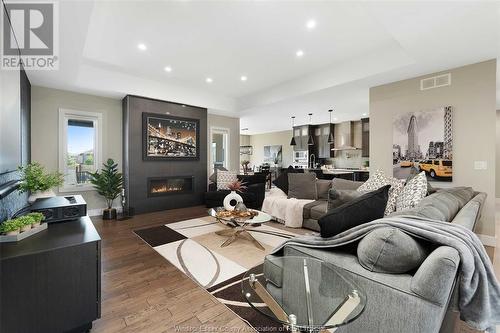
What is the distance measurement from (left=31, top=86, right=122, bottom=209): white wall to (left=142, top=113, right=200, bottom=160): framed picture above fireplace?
2.59 ft

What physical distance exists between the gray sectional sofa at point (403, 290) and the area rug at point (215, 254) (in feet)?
2.08

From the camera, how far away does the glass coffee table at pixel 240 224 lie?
120 inches

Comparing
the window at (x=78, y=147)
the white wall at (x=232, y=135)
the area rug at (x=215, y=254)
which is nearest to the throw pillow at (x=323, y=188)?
the area rug at (x=215, y=254)

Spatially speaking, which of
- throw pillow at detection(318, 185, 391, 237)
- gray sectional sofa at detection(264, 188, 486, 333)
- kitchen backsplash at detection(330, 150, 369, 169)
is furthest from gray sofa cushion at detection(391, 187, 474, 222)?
kitchen backsplash at detection(330, 150, 369, 169)

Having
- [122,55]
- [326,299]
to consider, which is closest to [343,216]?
[326,299]

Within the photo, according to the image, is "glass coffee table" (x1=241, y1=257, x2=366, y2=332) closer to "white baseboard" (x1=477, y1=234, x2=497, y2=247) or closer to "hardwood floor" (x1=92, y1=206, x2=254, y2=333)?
"hardwood floor" (x1=92, y1=206, x2=254, y2=333)

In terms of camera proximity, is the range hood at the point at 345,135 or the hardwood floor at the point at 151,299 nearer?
the hardwood floor at the point at 151,299

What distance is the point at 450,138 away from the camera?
11.9 ft

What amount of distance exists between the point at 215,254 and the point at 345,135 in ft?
26.1

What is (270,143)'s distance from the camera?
1273 centimetres

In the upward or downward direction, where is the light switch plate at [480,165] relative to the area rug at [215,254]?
upward

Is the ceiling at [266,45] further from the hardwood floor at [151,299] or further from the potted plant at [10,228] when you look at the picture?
the hardwood floor at [151,299]

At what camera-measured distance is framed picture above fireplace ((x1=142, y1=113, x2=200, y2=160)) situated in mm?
5277

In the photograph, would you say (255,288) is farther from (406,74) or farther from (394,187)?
(406,74)
